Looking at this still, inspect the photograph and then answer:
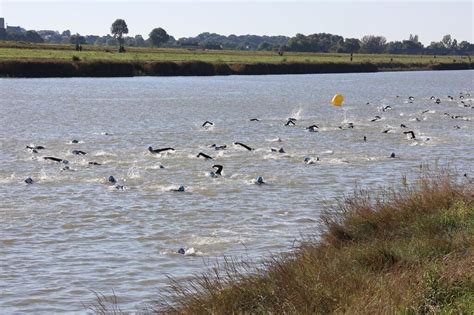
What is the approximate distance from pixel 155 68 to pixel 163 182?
73.4 metres

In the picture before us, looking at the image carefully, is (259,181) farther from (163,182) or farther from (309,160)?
(309,160)

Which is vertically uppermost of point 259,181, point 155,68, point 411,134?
point 259,181

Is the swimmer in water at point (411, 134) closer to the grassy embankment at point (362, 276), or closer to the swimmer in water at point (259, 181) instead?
the swimmer in water at point (259, 181)

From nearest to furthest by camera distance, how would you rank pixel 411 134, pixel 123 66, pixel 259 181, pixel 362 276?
1. pixel 362 276
2. pixel 259 181
3. pixel 411 134
4. pixel 123 66

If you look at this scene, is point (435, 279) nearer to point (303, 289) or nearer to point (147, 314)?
point (303, 289)

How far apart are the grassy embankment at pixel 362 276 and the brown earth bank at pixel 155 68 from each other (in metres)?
72.5

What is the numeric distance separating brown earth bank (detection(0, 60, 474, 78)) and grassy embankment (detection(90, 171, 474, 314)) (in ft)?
238

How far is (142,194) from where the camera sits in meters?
21.9

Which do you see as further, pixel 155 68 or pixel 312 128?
pixel 155 68

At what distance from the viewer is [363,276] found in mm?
10406

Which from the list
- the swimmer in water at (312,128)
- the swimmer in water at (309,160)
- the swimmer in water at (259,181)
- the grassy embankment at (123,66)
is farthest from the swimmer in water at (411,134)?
the grassy embankment at (123,66)

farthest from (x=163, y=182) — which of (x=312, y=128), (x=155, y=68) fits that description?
(x=155, y=68)

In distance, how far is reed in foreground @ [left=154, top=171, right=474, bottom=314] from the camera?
9.34 m

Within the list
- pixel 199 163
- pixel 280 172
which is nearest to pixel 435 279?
pixel 280 172
